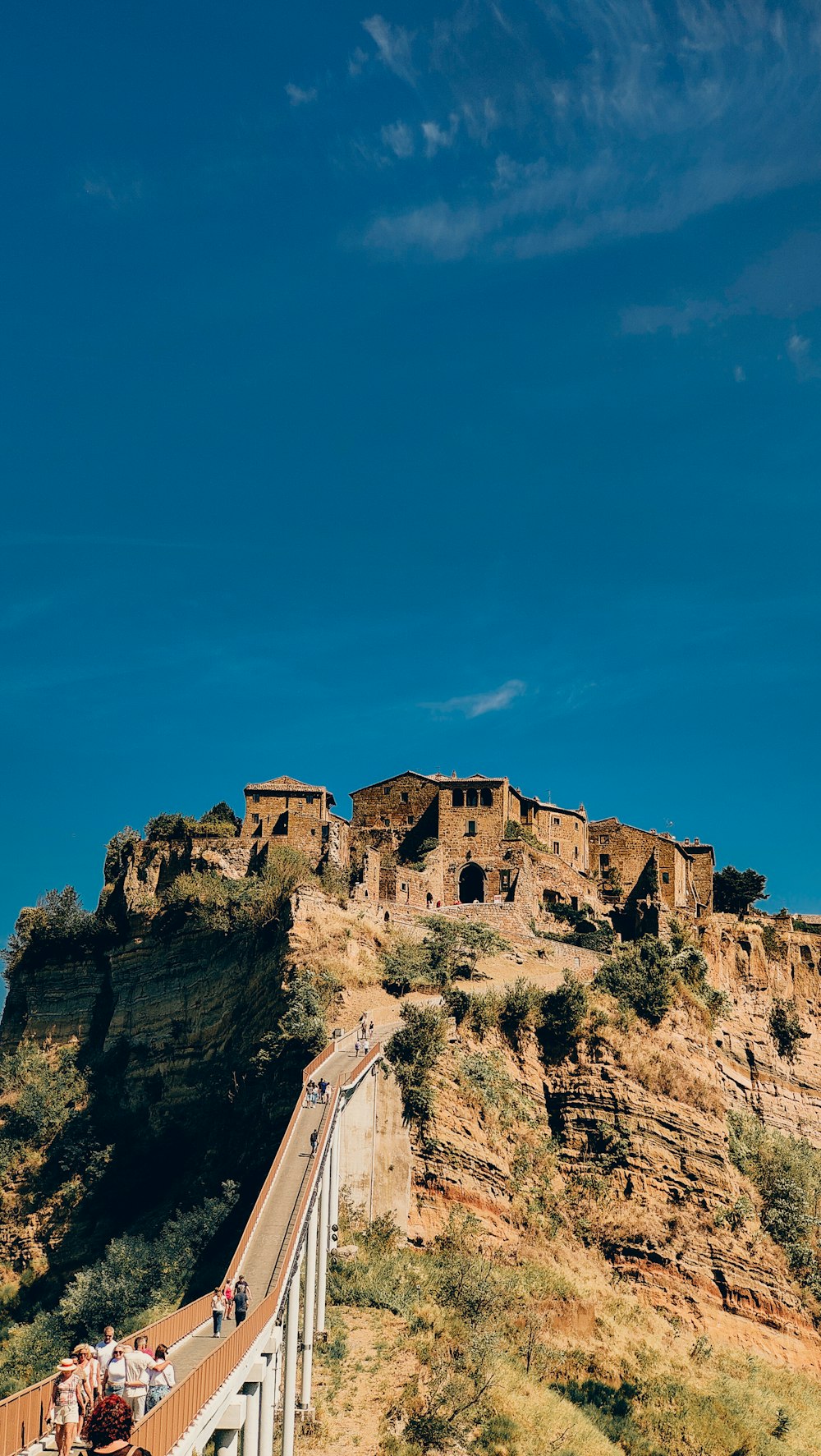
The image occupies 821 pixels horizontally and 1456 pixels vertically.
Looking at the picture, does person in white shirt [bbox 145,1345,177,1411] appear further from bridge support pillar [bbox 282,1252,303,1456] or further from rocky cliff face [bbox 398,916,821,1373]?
rocky cliff face [bbox 398,916,821,1373]

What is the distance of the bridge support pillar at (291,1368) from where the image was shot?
21.2 m

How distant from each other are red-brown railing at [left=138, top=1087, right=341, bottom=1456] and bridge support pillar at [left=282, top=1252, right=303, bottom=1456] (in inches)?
22.6

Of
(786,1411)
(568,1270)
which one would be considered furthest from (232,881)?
(786,1411)

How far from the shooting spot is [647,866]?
2486 inches

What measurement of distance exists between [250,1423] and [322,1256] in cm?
896

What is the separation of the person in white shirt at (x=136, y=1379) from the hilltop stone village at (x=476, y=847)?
3791 cm

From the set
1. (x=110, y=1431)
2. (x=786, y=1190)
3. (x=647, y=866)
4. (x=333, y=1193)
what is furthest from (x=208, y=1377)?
(x=647, y=866)

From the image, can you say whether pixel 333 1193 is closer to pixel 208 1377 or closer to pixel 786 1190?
pixel 208 1377

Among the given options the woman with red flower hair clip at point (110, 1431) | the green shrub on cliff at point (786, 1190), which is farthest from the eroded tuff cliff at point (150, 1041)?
the woman with red flower hair clip at point (110, 1431)

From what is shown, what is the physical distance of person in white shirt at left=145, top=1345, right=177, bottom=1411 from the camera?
13.8 metres

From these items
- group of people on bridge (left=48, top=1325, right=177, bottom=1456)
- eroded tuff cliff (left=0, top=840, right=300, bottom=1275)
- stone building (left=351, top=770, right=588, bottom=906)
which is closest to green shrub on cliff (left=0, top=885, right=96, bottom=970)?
eroded tuff cliff (left=0, top=840, right=300, bottom=1275)

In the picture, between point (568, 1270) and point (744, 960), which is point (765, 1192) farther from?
point (744, 960)

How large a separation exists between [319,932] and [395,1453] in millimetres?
20550

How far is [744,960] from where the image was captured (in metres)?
57.0
